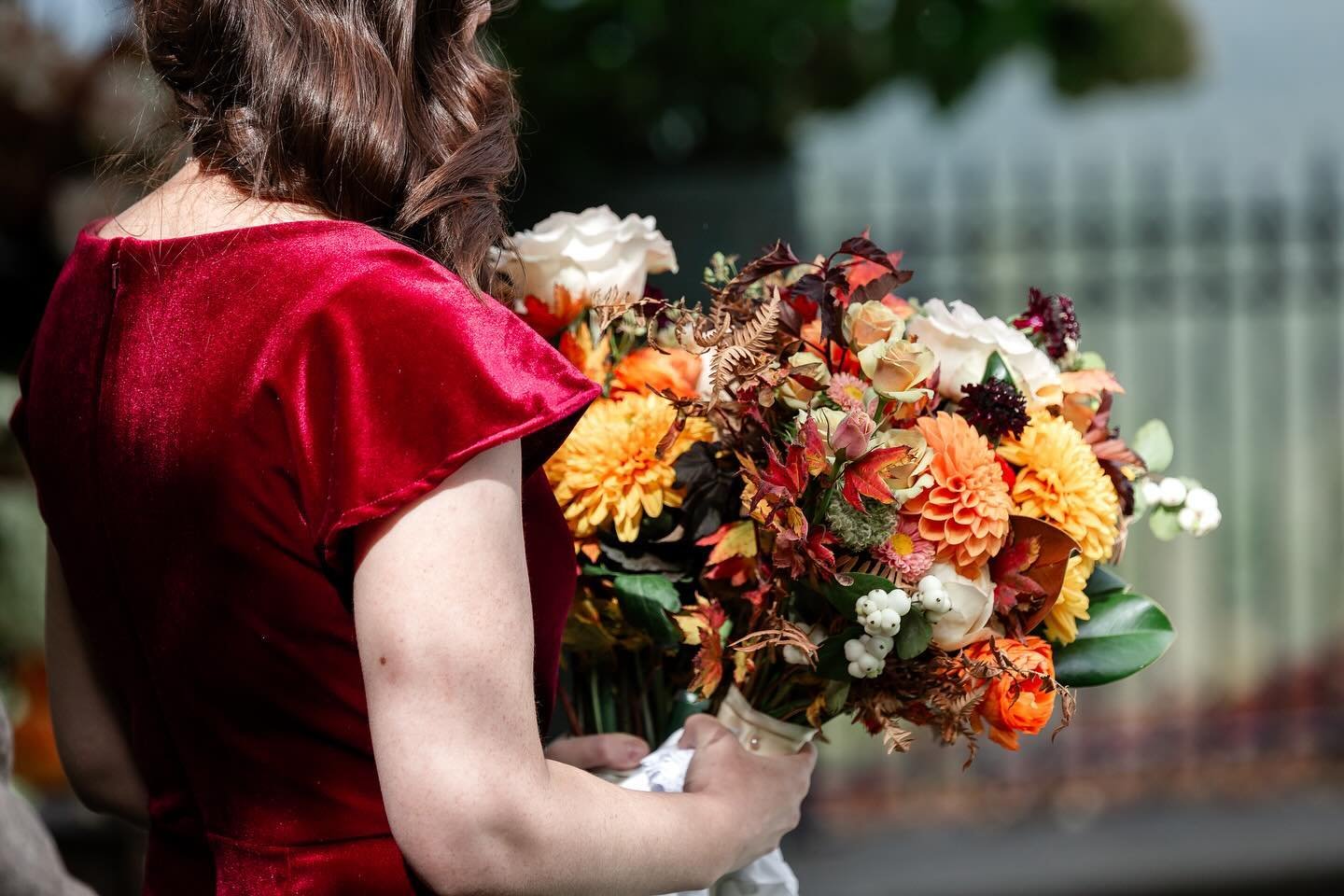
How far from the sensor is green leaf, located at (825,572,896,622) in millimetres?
1108

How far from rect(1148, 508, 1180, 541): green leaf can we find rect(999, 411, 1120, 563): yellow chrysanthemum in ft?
0.81

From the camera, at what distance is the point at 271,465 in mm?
961

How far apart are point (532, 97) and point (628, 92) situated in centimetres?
38

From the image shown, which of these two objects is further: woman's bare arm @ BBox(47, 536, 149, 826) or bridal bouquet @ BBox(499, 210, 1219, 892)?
woman's bare arm @ BBox(47, 536, 149, 826)

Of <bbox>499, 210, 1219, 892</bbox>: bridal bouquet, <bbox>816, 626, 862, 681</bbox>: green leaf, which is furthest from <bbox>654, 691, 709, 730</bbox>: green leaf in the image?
<bbox>816, 626, 862, 681</bbox>: green leaf

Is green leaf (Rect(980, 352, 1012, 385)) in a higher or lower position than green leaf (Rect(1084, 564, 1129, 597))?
higher

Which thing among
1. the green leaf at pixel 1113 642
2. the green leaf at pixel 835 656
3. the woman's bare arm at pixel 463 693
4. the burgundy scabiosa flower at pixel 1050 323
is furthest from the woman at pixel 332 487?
the burgundy scabiosa flower at pixel 1050 323

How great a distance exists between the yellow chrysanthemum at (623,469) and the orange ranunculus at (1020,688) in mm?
337

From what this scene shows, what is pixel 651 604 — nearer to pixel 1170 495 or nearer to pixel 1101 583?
pixel 1101 583

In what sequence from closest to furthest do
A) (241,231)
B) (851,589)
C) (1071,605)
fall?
(241,231)
(851,589)
(1071,605)

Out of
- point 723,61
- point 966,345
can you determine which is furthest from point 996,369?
point 723,61

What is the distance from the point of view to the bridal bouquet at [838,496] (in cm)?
113

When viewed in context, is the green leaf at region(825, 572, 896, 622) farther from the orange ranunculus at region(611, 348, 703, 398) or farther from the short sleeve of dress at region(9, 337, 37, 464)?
the short sleeve of dress at region(9, 337, 37, 464)

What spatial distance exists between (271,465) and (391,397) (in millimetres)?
111
